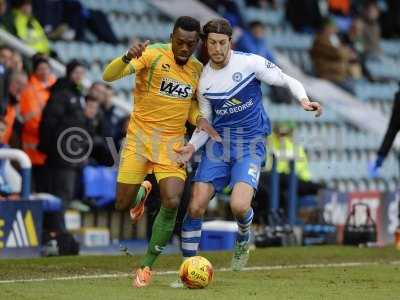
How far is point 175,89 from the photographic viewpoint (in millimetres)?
10672

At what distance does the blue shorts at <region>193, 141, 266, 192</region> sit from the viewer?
35.7 ft

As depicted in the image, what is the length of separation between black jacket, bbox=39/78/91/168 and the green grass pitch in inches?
82.0

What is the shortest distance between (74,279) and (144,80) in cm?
176

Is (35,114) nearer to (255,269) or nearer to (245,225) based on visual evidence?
(255,269)

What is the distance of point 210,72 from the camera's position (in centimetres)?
1078

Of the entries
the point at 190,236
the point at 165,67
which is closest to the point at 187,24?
the point at 165,67

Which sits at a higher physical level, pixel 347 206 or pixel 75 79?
pixel 75 79

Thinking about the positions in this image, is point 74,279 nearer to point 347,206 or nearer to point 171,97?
A: point 171,97

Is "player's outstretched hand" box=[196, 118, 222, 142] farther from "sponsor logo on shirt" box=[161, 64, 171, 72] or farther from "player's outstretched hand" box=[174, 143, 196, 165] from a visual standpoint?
"sponsor logo on shirt" box=[161, 64, 171, 72]

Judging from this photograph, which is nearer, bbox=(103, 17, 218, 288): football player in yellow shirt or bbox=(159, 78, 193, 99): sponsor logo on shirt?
bbox=(103, 17, 218, 288): football player in yellow shirt

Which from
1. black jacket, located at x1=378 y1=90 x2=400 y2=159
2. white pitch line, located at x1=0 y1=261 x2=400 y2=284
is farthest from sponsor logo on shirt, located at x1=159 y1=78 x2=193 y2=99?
black jacket, located at x1=378 y1=90 x2=400 y2=159

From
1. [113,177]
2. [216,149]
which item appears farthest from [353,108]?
[216,149]

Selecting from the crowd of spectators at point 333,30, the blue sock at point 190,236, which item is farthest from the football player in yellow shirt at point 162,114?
the crowd of spectators at point 333,30

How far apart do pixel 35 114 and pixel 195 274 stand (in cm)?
580
